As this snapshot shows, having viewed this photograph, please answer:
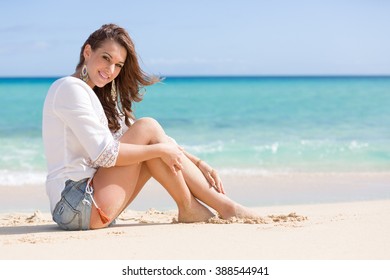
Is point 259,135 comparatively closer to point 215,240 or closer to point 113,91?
point 113,91

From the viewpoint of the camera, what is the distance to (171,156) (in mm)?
4074

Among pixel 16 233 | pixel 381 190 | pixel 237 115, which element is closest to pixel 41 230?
pixel 16 233

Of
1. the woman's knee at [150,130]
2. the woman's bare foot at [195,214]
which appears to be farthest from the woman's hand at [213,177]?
the woman's knee at [150,130]

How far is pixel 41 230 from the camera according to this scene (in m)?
4.38

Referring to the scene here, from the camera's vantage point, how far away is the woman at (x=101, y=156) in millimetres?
3916

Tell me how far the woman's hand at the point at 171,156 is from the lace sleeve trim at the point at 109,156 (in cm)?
31

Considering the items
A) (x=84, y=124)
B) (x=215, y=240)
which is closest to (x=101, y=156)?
(x=84, y=124)

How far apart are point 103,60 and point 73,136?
538 mm

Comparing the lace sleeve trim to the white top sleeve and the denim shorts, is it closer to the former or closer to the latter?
the white top sleeve

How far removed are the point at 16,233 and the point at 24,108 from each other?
752 inches

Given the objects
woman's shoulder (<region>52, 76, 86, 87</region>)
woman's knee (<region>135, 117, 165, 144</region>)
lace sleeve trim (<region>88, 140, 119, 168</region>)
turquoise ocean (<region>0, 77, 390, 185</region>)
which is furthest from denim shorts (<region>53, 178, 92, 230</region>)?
turquoise ocean (<region>0, 77, 390, 185</region>)

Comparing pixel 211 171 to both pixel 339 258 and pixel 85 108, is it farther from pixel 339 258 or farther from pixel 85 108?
pixel 339 258

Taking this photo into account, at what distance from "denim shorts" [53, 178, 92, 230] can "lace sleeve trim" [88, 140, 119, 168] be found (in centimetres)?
19

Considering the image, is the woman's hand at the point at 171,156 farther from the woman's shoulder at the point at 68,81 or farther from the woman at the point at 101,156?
the woman's shoulder at the point at 68,81
